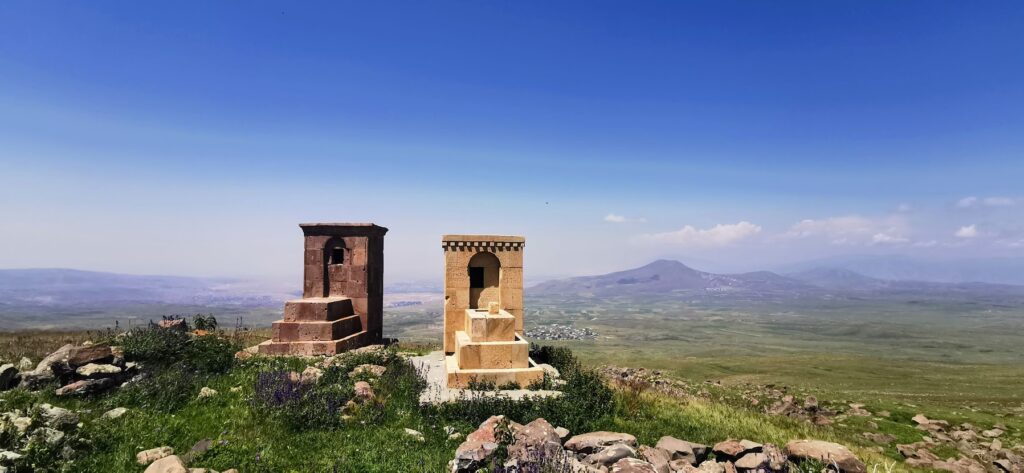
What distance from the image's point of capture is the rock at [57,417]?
7.61m

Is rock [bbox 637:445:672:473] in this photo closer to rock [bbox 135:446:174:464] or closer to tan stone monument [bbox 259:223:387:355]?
rock [bbox 135:446:174:464]

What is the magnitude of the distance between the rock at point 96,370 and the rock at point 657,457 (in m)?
11.9

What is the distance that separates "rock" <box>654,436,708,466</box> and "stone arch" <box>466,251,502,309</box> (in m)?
10.6

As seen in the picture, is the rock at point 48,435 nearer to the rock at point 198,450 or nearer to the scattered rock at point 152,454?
the scattered rock at point 152,454

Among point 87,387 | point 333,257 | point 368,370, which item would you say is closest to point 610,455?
point 368,370

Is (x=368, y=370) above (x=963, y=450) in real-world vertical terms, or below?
above

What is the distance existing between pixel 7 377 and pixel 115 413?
3.19 m

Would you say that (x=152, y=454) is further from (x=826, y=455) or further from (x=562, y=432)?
(x=826, y=455)

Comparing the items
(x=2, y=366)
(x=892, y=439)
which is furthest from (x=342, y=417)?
(x=892, y=439)

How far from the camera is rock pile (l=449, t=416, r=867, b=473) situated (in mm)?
7332

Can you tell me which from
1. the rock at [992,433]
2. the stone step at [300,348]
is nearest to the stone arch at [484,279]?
the stone step at [300,348]

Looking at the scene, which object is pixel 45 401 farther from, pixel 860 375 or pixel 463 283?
pixel 860 375

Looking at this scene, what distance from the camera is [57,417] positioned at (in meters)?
7.72

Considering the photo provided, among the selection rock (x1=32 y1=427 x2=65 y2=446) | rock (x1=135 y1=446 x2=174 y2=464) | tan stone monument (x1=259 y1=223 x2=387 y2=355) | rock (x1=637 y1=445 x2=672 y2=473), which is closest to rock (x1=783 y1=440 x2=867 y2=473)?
rock (x1=637 y1=445 x2=672 y2=473)
